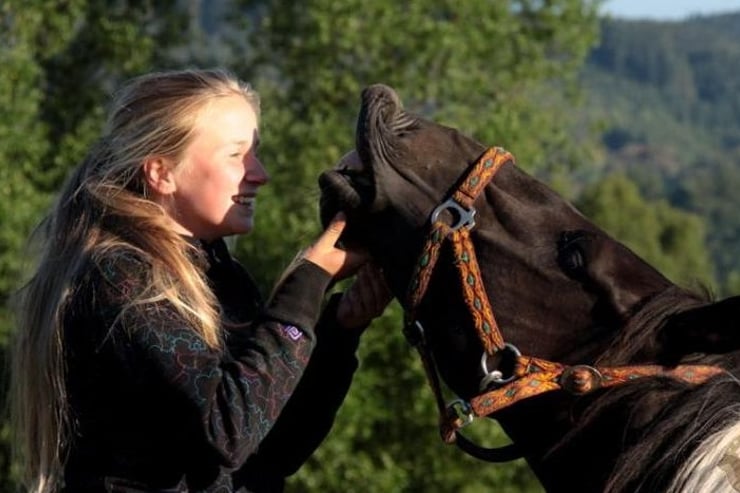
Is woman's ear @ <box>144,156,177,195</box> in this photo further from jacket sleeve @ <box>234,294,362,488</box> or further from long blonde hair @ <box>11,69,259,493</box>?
jacket sleeve @ <box>234,294,362,488</box>

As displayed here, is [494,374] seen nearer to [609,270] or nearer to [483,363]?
[483,363]

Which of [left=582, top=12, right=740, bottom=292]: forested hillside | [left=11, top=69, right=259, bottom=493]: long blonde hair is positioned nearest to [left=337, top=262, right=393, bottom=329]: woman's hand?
[left=11, top=69, right=259, bottom=493]: long blonde hair

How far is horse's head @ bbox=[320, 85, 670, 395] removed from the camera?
2.52 meters

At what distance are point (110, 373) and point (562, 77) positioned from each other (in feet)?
44.5

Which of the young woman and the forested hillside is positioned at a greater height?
the young woman

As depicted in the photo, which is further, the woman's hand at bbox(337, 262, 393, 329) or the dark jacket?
the woman's hand at bbox(337, 262, 393, 329)

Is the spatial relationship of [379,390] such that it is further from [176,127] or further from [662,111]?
[662,111]

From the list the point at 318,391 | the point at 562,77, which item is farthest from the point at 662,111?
the point at 318,391

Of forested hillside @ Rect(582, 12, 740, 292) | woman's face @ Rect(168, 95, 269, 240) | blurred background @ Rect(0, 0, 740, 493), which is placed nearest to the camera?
woman's face @ Rect(168, 95, 269, 240)

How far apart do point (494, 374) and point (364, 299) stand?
522mm

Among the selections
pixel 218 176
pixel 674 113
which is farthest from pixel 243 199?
pixel 674 113

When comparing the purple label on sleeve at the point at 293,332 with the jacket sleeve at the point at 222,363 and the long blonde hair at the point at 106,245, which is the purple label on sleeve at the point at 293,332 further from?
the long blonde hair at the point at 106,245

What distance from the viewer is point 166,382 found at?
2502 millimetres

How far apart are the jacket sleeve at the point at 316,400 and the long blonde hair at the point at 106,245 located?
1.20 feet
